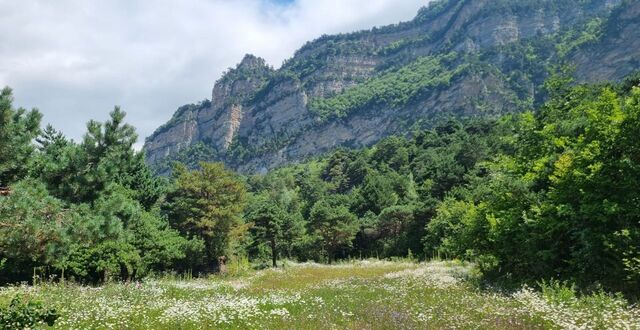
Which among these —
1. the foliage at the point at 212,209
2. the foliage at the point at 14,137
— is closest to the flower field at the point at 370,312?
the foliage at the point at 14,137

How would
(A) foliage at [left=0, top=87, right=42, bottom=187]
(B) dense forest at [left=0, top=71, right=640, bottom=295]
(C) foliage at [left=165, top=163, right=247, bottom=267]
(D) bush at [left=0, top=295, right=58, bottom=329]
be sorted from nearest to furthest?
1. (D) bush at [left=0, top=295, right=58, bottom=329]
2. (B) dense forest at [left=0, top=71, right=640, bottom=295]
3. (A) foliage at [left=0, top=87, right=42, bottom=187]
4. (C) foliage at [left=165, top=163, right=247, bottom=267]

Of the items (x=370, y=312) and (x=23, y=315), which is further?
(x=370, y=312)

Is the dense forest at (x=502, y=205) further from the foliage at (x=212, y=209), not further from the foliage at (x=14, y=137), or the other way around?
the foliage at (x=212, y=209)

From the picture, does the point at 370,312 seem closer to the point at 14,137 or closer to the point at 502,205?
the point at 502,205

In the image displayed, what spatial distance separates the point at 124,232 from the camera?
15539 millimetres

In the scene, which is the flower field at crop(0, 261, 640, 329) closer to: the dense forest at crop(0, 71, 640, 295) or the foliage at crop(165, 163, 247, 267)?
the dense forest at crop(0, 71, 640, 295)

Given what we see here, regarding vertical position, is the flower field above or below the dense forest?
below

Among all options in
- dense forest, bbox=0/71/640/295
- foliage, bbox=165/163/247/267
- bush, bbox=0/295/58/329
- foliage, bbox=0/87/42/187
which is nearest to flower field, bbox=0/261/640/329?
bush, bbox=0/295/58/329

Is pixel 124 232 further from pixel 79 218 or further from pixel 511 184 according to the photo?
pixel 511 184

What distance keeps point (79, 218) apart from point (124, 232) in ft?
7.09

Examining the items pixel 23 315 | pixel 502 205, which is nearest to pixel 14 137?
pixel 23 315

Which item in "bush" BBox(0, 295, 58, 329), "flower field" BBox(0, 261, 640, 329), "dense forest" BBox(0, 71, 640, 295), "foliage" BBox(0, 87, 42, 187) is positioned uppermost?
"foliage" BBox(0, 87, 42, 187)

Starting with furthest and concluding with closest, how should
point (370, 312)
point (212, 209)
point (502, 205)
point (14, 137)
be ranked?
point (212, 209), point (502, 205), point (14, 137), point (370, 312)

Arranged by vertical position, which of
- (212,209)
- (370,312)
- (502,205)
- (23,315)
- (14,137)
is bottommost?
(370,312)
